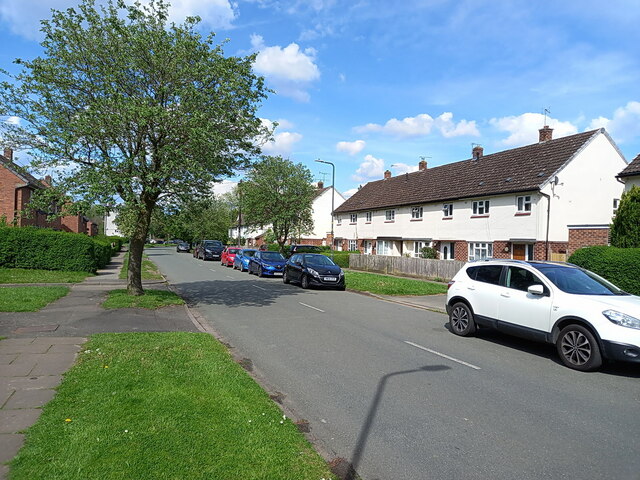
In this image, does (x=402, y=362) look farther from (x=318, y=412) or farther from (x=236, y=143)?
(x=236, y=143)

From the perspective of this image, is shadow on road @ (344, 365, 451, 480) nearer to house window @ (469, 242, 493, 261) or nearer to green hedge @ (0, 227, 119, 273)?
green hedge @ (0, 227, 119, 273)

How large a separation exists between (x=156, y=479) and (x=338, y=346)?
5.20 m

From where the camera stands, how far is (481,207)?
27.0 metres

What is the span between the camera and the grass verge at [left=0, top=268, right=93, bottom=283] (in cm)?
1708

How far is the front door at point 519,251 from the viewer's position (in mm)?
23984

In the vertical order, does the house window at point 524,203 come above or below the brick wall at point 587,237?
above

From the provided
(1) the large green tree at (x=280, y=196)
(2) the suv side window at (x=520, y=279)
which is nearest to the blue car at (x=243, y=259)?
(1) the large green tree at (x=280, y=196)

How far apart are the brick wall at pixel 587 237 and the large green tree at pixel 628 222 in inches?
122

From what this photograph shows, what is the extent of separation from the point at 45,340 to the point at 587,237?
19.3 m

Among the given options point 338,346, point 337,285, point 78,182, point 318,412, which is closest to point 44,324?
point 78,182

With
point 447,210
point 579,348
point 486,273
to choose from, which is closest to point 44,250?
point 486,273

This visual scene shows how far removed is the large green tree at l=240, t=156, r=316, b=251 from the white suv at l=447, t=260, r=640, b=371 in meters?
29.3

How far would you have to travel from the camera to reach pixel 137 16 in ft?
37.5

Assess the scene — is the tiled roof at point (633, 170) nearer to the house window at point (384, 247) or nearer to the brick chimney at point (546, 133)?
the brick chimney at point (546, 133)
